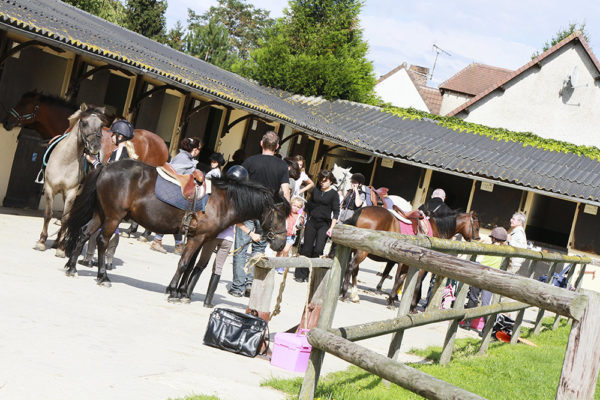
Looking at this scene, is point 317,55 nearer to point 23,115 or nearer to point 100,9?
point 100,9

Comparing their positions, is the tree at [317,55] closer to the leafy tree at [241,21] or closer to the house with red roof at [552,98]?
the house with red roof at [552,98]

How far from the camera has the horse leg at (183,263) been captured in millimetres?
7688

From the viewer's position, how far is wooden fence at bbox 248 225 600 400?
2.94 m

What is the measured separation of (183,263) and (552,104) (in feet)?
79.3

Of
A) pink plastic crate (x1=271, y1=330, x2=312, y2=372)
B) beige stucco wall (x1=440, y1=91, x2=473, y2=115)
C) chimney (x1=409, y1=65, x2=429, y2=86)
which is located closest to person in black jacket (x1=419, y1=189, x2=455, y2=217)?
pink plastic crate (x1=271, y1=330, x2=312, y2=372)

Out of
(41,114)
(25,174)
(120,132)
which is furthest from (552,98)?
(120,132)

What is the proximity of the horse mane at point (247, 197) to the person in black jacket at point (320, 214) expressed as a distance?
3.70m

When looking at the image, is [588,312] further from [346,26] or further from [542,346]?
[346,26]

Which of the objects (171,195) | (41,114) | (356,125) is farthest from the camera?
(356,125)

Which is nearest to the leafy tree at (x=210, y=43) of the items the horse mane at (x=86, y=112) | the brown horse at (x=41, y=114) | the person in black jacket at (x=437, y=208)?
the person in black jacket at (x=437, y=208)

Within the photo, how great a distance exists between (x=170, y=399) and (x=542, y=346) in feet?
22.9

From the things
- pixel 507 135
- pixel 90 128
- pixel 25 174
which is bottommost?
pixel 25 174

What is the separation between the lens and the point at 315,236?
11.8 metres

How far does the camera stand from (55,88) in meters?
13.5
